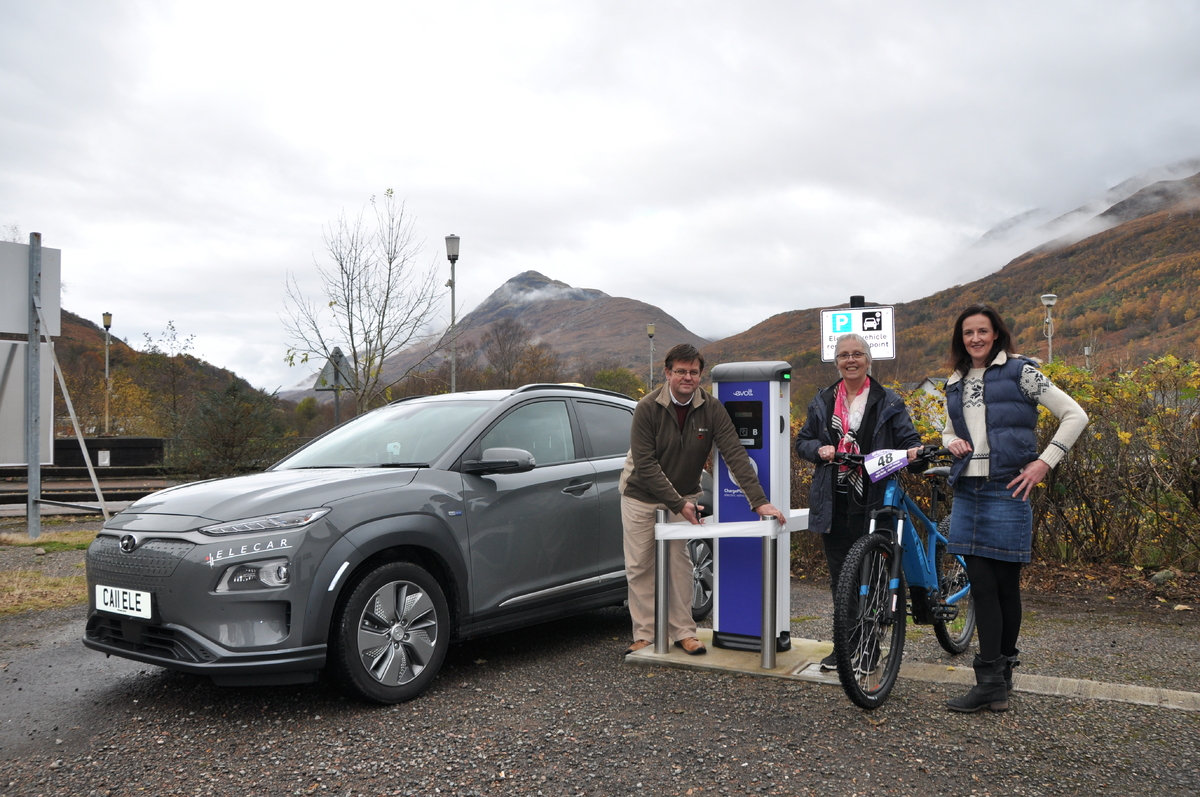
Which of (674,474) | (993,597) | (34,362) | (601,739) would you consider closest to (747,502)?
(674,474)

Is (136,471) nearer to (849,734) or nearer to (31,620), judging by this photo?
Result: (31,620)

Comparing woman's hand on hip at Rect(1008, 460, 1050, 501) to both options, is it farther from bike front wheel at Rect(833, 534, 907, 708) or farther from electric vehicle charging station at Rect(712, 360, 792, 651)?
electric vehicle charging station at Rect(712, 360, 792, 651)

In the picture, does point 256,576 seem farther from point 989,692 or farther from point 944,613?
point 944,613

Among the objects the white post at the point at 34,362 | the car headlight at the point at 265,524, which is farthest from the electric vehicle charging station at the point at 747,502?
the white post at the point at 34,362

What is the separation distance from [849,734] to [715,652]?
1.38 m

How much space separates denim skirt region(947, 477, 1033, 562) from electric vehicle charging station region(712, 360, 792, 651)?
107 centimetres

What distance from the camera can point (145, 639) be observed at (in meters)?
4.14

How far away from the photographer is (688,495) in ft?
17.6

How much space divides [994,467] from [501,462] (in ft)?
8.11

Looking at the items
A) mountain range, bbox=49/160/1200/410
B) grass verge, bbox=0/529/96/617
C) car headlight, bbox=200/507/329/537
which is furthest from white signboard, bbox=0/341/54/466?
mountain range, bbox=49/160/1200/410

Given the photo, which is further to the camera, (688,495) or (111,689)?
(688,495)

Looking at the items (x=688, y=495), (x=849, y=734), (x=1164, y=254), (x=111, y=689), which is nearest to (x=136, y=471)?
(x=111, y=689)

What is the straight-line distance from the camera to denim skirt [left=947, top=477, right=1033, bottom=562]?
4117 millimetres

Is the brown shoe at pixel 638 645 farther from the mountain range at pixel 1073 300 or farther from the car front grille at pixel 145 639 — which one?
the mountain range at pixel 1073 300
